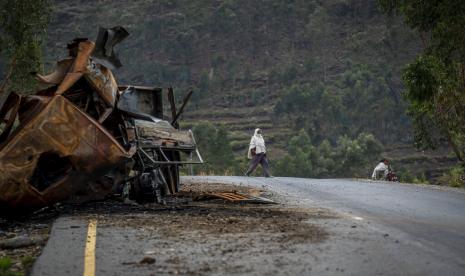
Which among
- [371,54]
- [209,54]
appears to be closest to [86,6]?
[209,54]

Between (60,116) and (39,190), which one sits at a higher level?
(60,116)

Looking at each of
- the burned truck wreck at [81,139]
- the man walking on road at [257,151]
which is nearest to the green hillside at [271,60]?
the man walking on road at [257,151]

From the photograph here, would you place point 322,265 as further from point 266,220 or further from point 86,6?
point 86,6

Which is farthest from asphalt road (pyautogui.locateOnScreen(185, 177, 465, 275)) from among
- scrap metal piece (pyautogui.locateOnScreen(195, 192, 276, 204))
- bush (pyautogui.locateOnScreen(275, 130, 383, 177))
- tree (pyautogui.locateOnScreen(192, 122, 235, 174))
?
bush (pyautogui.locateOnScreen(275, 130, 383, 177))

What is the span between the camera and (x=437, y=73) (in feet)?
85.4

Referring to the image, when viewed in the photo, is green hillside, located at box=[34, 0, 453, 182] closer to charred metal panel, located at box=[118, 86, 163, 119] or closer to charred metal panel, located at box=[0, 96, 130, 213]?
charred metal panel, located at box=[118, 86, 163, 119]

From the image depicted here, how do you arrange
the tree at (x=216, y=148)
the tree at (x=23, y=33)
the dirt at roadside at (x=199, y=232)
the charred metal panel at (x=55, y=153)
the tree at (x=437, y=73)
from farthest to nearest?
the tree at (x=216, y=148) < the tree at (x=23, y=33) < the tree at (x=437, y=73) < the charred metal panel at (x=55, y=153) < the dirt at roadside at (x=199, y=232)

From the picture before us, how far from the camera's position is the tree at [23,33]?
115 ft

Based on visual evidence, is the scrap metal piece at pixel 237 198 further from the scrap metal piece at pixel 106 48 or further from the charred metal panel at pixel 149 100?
the scrap metal piece at pixel 106 48

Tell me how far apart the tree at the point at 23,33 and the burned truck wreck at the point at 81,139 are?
22.6 m

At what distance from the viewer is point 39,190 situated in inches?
438

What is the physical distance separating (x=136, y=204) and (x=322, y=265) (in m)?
6.34

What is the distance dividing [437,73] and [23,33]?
763 inches

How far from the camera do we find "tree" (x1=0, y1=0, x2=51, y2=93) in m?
35.2
